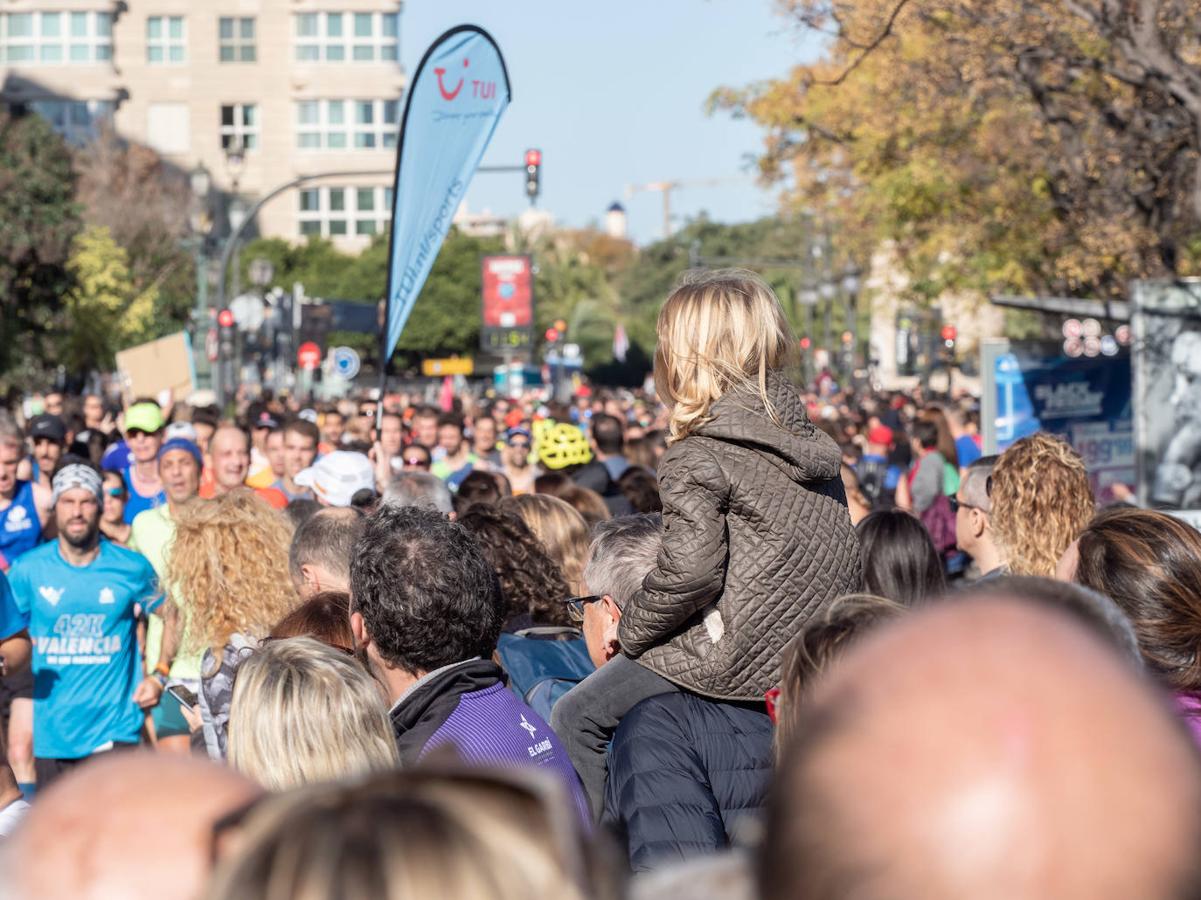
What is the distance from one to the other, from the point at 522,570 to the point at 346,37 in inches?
3169

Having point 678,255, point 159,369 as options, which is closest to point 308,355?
point 159,369

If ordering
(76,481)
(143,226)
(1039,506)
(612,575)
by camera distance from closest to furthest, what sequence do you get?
(612,575)
(1039,506)
(76,481)
(143,226)

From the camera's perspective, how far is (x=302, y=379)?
4778 centimetres

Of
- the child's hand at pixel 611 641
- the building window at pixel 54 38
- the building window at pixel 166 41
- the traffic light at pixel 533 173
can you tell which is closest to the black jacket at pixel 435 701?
the child's hand at pixel 611 641

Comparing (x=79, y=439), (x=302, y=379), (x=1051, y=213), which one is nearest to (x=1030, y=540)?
(x=79, y=439)

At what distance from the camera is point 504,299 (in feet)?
160

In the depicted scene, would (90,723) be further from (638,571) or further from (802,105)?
(802,105)

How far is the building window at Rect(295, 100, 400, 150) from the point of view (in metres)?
82.3

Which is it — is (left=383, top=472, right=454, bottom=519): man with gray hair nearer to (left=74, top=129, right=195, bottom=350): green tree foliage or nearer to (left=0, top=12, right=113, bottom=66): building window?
(left=74, top=129, right=195, bottom=350): green tree foliage

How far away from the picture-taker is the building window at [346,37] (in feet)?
268

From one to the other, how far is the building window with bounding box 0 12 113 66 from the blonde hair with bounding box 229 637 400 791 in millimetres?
83024

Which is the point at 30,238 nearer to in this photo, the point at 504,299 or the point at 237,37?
the point at 504,299

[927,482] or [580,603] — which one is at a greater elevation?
[580,603]

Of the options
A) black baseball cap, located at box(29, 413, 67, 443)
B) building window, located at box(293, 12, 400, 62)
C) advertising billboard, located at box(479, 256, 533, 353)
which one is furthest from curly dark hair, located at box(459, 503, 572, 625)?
building window, located at box(293, 12, 400, 62)
